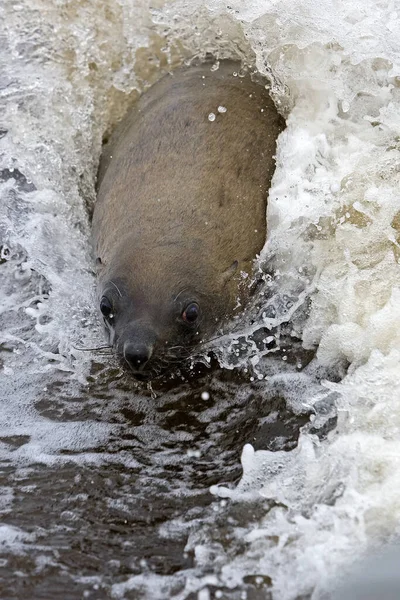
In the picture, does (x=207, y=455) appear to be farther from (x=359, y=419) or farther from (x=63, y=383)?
(x=63, y=383)

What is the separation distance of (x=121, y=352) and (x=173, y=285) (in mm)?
384

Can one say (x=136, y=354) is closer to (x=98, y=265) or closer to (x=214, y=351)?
(x=214, y=351)

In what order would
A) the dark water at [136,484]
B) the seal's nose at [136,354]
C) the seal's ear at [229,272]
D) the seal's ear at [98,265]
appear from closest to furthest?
the dark water at [136,484], the seal's nose at [136,354], the seal's ear at [229,272], the seal's ear at [98,265]

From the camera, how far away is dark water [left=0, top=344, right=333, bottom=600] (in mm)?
2994

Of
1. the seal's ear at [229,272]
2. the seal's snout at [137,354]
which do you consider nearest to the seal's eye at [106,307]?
the seal's snout at [137,354]

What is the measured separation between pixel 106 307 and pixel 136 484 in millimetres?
853

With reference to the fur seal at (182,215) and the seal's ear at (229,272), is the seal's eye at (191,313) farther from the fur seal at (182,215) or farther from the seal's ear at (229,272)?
the seal's ear at (229,272)

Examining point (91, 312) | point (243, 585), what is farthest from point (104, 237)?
point (243, 585)

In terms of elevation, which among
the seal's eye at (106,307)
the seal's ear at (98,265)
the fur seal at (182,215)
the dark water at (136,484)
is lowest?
the dark water at (136,484)

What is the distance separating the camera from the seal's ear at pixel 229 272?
414 cm

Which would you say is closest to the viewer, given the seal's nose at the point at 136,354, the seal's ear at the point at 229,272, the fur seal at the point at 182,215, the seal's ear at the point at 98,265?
the seal's nose at the point at 136,354

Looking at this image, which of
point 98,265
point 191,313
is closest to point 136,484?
point 191,313

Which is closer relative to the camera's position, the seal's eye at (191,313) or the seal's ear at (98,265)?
the seal's eye at (191,313)

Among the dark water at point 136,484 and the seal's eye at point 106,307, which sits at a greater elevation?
the seal's eye at point 106,307
